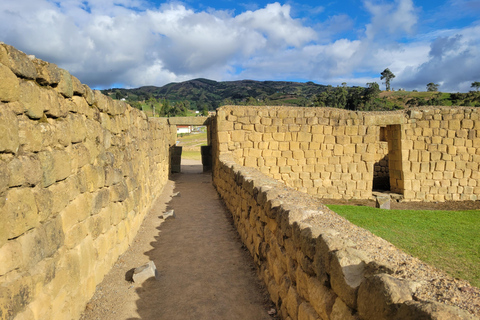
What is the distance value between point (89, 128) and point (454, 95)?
Answer: 72384mm

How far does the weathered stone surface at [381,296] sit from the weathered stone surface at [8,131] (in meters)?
3.17

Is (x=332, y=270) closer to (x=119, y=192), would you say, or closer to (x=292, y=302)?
(x=292, y=302)

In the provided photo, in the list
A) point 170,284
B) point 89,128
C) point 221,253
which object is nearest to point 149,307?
point 170,284

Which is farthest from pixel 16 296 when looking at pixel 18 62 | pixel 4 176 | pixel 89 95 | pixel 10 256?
pixel 89 95

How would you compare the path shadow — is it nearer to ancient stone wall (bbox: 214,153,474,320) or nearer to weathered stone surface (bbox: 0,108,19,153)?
ancient stone wall (bbox: 214,153,474,320)

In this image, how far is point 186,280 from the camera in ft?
17.2

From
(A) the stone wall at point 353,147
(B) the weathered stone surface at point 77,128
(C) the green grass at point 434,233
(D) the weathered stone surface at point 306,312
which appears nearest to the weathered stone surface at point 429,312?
(D) the weathered stone surface at point 306,312

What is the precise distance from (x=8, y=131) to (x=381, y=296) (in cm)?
331

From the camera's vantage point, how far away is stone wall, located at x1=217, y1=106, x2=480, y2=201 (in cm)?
1248

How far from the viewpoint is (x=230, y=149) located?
1239cm

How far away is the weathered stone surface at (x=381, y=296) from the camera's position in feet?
5.87

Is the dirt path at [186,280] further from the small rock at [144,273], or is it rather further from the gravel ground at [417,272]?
the gravel ground at [417,272]

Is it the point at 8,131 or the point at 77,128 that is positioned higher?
A: the point at 77,128

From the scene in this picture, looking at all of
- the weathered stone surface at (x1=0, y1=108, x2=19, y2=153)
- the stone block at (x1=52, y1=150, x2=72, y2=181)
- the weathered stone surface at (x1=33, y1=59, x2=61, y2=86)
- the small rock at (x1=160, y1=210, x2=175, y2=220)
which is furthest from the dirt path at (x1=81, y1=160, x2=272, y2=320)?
the weathered stone surface at (x1=33, y1=59, x2=61, y2=86)
